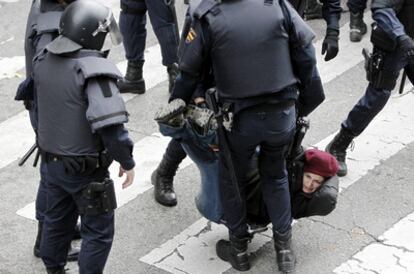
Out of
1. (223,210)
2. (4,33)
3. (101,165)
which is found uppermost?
(101,165)

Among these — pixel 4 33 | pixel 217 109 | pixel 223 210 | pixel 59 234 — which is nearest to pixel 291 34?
pixel 217 109

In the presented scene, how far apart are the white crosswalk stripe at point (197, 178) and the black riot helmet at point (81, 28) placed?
1.67m

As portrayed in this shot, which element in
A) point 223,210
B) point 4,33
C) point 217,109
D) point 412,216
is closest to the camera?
point 217,109

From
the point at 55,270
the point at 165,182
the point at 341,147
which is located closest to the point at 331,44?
the point at 341,147

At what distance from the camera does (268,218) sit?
6.43 m

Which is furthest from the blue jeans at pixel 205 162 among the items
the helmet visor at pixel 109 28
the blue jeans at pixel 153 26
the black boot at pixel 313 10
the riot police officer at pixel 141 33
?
the black boot at pixel 313 10

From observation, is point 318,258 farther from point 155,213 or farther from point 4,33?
point 4,33

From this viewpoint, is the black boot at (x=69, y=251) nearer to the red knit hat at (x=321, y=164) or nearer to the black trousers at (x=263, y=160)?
the black trousers at (x=263, y=160)

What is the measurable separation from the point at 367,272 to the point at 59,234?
198cm

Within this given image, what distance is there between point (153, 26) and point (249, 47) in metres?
3.13

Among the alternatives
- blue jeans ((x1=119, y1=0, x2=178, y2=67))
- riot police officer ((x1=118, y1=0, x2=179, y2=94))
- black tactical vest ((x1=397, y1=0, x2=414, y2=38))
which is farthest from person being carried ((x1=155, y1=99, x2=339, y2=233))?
blue jeans ((x1=119, y1=0, x2=178, y2=67))

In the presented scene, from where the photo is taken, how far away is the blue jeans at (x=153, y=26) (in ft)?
28.0

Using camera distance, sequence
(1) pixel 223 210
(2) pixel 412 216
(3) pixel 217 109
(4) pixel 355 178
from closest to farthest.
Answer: (3) pixel 217 109 → (1) pixel 223 210 → (2) pixel 412 216 → (4) pixel 355 178

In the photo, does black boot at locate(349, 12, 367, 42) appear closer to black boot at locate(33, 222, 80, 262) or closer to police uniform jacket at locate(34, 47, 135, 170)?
black boot at locate(33, 222, 80, 262)
